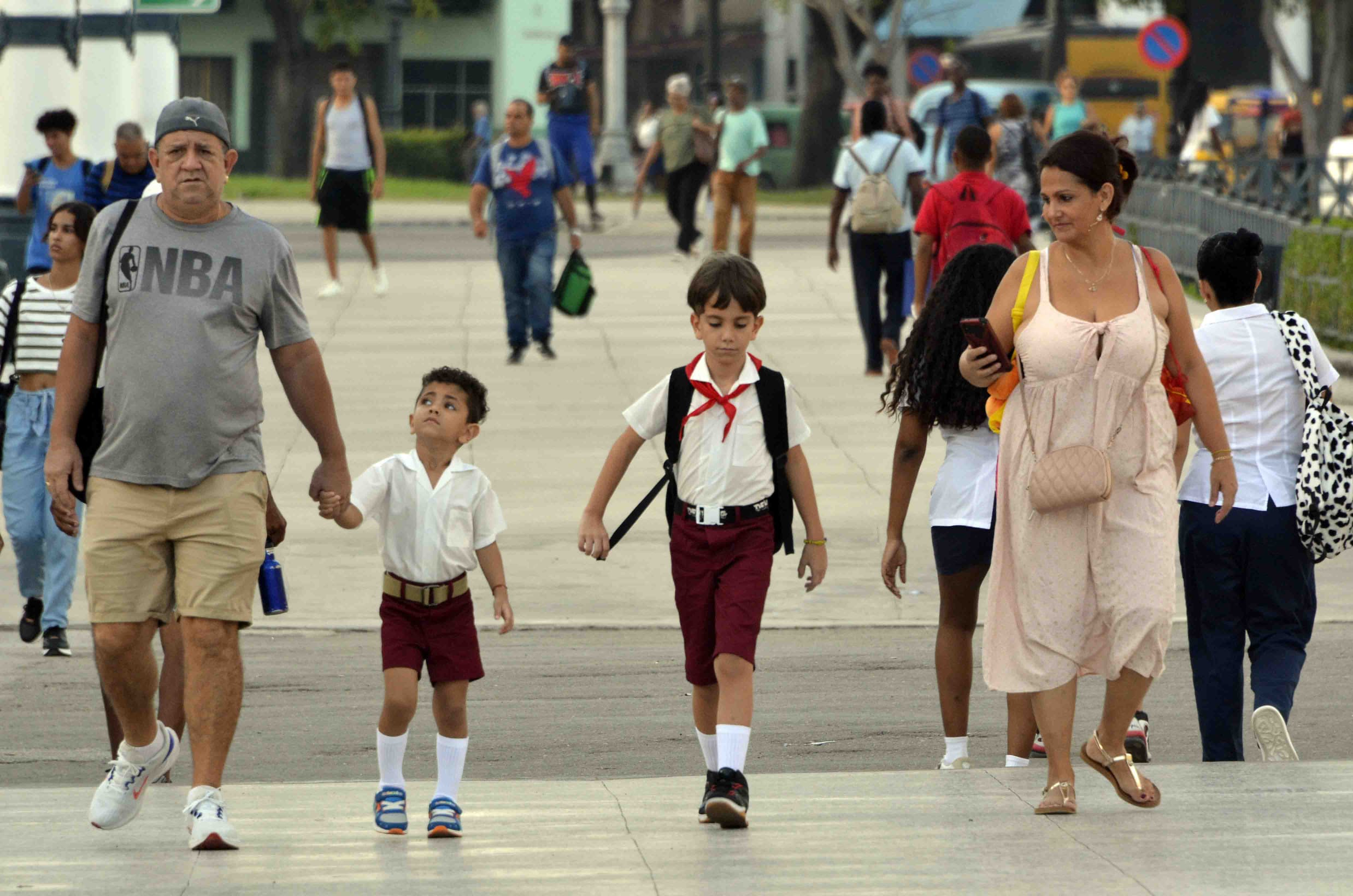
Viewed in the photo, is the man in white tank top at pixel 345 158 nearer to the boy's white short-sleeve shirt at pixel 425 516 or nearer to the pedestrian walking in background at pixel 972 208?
the pedestrian walking in background at pixel 972 208

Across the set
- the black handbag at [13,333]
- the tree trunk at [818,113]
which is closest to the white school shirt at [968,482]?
the black handbag at [13,333]

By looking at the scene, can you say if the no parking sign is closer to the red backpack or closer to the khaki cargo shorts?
the red backpack

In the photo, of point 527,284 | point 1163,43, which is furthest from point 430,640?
point 1163,43

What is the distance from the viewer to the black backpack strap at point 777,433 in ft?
18.3

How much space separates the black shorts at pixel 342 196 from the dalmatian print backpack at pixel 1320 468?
12.9 metres

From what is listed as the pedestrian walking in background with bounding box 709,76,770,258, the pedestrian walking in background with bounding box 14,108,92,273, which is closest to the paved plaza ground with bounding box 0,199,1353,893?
the pedestrian walking in background with bounding box 14,108,92,273

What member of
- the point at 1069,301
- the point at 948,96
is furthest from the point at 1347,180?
the point at 1069,301

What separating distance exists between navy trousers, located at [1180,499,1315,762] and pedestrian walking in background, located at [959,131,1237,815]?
3.28 feet

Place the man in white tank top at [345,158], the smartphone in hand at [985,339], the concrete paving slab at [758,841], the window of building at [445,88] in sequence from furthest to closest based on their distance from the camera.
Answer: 1. the window of building at [445,88]
2. the man in white tank top at [345,158]
3. the smartphone in hand at [985,339]
4. the concrete paving slab at [758,841]

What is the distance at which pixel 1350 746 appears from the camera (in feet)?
22.9

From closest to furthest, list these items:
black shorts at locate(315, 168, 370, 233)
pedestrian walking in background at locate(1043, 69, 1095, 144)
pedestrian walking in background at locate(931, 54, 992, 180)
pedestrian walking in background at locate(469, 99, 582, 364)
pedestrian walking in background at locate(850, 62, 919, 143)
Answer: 1. pedestrian walking in background at locate(469, 99, 582, 364)
2. pedestrian walking in background at locate(850, 62, 919, 143)
3. black shorts at locate(315, 168, 370, 233)
4. pedestrian walking in background at locate(931, 54, 992, 180)
5. pedestrian walking in background at locate(1043, 69, 1095, 144)

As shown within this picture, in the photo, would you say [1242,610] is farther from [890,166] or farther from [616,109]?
[616,109]

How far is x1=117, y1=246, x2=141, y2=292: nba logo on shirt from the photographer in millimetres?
5148

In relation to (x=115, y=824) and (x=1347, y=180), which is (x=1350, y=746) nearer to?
(x=115, y=824)
